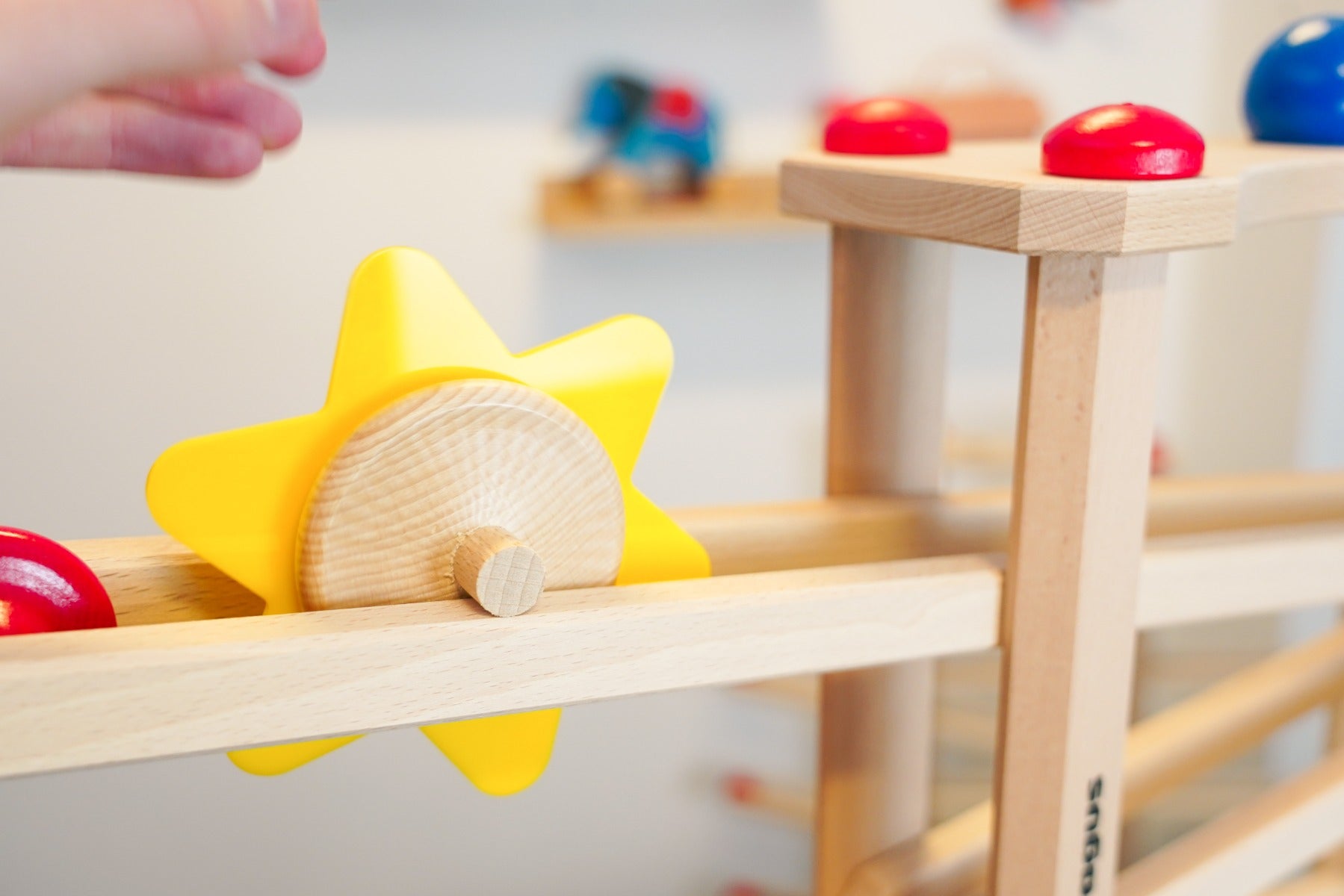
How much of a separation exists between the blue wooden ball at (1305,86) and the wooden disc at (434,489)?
0.43 metres

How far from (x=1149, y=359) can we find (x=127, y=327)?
1177 mm

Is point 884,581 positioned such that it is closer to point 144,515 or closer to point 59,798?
point 59,798

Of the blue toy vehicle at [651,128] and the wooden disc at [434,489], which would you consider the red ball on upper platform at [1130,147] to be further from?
the blue toy vehicle at [651,128]

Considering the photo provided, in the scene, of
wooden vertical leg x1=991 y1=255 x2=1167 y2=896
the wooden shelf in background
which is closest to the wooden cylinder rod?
wooden vertical leg x1=991 y1=255 x2=1167 y2=896

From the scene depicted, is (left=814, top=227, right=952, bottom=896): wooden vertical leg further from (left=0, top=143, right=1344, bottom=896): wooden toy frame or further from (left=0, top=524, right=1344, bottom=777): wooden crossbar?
(left=0, top=524, right=1344, bottom=777): wooden crossbar

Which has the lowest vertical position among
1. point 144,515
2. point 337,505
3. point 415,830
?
point 415,830

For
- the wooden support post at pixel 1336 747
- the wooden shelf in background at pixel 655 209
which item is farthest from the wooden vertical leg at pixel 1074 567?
the wooden shelf in background at pixel 655 209

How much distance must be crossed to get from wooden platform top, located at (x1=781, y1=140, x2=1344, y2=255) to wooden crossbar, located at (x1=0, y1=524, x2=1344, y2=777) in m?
0.14

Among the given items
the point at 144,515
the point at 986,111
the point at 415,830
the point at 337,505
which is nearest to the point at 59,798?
the point at 415,830

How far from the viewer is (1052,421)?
47 cm

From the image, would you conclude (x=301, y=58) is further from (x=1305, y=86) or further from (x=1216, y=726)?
(x=1216, y=726)

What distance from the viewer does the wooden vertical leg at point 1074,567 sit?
46 centimetres

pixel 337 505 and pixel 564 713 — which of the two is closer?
pixel 337 505

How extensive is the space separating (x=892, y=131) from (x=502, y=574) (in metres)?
0.30
